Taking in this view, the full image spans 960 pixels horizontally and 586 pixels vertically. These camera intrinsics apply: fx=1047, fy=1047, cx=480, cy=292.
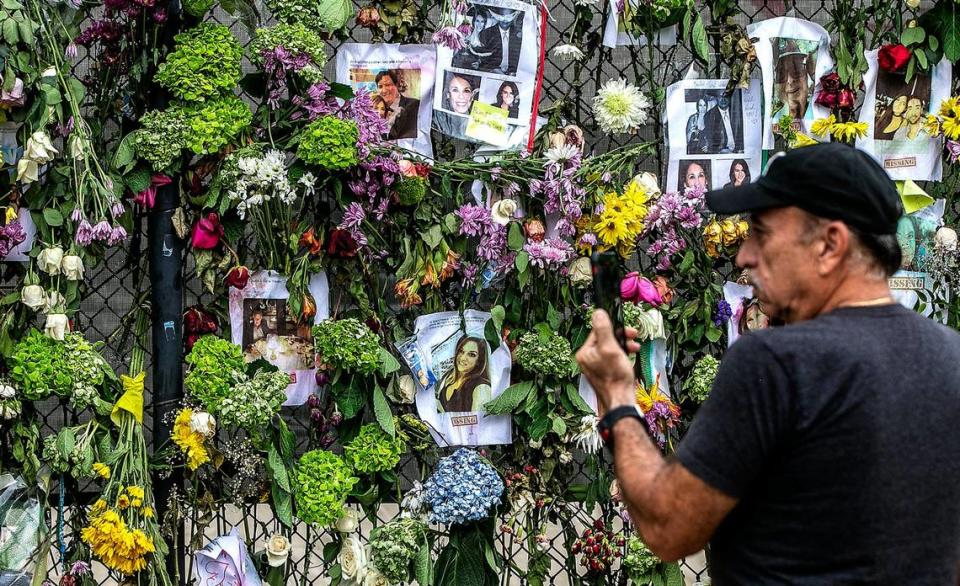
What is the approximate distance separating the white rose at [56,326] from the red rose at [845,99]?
2.40 meters

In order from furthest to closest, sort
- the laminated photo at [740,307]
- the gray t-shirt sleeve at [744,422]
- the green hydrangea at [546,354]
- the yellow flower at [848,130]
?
the laminated photo at [740,307] < the yellow flower at [848,130] < the green hydrangea at [546,354] < the gray t-shirt sleeve at [744,422]

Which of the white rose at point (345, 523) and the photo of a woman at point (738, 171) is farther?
the photo of a woman at point (738, 171)

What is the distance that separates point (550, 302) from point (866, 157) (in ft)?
5.13

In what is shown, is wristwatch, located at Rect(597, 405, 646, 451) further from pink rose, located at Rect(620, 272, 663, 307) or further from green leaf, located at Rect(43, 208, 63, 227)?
green leaf, located at Rect(43, 208, 63, 227)

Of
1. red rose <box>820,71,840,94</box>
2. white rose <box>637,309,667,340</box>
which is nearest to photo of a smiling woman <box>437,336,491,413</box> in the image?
white rose <box>637,309,667,340</box>

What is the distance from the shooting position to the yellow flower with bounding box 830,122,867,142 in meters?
3.20

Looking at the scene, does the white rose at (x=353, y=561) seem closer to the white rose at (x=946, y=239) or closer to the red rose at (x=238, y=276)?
the red rose at (x=238, y=276)

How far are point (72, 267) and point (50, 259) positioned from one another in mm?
62

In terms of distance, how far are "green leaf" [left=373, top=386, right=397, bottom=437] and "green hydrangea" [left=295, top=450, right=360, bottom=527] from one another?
0.16m

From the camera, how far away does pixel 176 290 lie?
312cm

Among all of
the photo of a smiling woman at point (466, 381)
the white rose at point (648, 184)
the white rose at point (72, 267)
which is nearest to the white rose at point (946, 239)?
the white rose at point (648, 184)

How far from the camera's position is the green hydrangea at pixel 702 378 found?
10.5ft

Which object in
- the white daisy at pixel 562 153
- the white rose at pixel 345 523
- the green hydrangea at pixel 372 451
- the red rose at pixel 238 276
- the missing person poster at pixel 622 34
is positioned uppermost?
the missing person poster at pixel 622 34

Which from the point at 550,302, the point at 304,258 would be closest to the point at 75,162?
the point at 304,258
